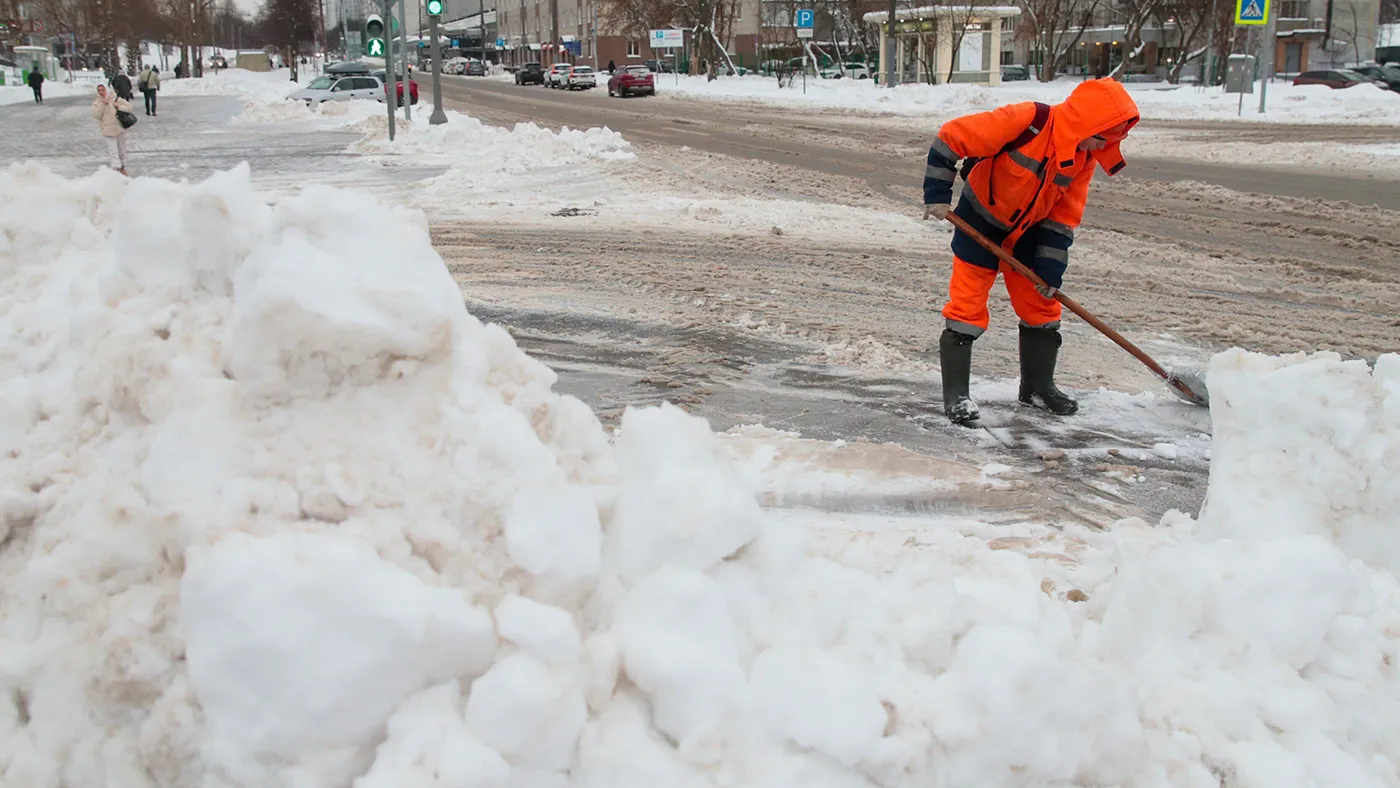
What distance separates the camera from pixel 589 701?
2088mm

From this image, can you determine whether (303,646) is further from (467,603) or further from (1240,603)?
(1240,603)

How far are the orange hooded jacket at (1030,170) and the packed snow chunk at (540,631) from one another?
132 inches

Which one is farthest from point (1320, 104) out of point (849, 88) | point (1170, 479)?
point (1170, 479)

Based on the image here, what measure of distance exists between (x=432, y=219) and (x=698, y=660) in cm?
987

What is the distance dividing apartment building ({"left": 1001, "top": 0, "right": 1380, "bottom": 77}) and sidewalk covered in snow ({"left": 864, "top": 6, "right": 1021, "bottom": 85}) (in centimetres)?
828

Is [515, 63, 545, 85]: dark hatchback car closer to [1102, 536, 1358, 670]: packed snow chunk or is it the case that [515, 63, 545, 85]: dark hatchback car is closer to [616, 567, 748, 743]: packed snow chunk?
[1102, 536, 1358, 670]: packed snow chunk

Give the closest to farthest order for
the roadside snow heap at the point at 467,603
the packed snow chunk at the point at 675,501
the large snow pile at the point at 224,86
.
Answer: the roadside snow heap at the point at 467,603 < the packed snow chunk at the point at 675,501 < the large snow pile at the point at 224,86

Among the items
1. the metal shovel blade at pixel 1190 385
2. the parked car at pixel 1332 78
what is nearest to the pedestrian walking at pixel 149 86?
the metal shovel blade at pixel 1190 385

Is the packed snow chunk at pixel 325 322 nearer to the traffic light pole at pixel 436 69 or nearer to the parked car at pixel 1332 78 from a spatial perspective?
the traffic light pole at pixel 436 69

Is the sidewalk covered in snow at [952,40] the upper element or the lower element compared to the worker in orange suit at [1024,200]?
upper

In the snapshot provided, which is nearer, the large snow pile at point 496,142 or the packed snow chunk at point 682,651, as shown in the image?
the packed snow chunk at point 682,651

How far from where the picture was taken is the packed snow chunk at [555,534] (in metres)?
2.23

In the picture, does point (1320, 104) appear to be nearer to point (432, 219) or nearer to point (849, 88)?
point (849, 88)

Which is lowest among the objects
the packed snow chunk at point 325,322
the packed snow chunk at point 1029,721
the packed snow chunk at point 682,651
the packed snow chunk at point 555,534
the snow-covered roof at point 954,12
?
the packed snow chunk at point 1029,721
